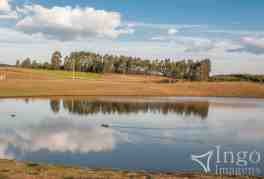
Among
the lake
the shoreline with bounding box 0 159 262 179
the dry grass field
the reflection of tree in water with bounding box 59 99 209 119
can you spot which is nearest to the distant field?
the dry grass field

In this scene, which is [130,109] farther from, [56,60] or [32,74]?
[56,60]

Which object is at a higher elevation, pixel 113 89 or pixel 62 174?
pixel 62 174

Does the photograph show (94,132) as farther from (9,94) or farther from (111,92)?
(111,92)

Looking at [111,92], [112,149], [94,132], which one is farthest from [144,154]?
[111,92]

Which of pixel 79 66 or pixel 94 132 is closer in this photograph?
pixel 94 132

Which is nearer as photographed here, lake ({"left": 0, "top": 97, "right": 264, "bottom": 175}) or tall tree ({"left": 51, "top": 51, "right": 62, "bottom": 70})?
lake ({"left": 0, "top": 97, "right": 264, "bottom": 175})

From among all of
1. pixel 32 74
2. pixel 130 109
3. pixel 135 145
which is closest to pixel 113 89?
pixel 130 109

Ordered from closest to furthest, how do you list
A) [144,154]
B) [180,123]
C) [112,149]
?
[144,154] → [112,149] → [180,123]

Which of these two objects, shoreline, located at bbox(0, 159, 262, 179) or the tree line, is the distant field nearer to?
the tree line

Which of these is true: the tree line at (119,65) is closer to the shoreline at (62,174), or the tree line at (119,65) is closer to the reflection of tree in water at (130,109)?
the reflection of tree in water at (130,109)

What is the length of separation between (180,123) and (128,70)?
123 meters

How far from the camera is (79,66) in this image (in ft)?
484

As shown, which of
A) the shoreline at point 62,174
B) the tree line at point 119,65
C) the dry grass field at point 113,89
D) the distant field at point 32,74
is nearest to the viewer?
the shoreline at point 62,174

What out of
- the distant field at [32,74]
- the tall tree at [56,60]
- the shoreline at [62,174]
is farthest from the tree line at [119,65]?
the shoreline at [62,174]
